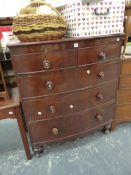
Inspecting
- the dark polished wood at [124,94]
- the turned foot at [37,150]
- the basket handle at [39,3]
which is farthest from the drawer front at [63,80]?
the turned foot at [37,150]

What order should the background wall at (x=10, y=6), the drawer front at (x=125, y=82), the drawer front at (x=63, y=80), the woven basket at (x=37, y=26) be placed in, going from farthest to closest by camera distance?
the background wall at (x=10, y=6)
the drawer front at (x=125, y=82)
the drawer front at (x=63, y=80)
the woven basket at (x=37, y=26)

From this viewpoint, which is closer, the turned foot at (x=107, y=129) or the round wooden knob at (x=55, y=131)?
the round wooden knob at (x=55, y=131)

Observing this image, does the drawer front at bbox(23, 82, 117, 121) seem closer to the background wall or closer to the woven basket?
the woven basket

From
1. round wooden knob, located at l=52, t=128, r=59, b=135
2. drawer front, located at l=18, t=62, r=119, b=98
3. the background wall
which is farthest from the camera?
the background wall

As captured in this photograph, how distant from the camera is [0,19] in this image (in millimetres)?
1302

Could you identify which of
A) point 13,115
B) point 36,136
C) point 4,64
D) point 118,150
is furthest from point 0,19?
point 118,150

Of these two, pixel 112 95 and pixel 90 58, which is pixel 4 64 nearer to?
pixel 90 58

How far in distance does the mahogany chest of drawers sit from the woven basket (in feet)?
0.16

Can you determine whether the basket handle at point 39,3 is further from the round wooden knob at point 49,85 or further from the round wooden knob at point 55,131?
the round wooden knob at point 55,131

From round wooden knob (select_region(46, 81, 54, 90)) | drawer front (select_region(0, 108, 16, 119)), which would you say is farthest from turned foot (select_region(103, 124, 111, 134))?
drawer front (select_region(0, 108, 16, 119))

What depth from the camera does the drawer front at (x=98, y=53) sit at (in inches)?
42.9

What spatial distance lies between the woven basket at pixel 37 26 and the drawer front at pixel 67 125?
24.7 inches

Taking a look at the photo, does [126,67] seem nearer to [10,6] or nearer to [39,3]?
[39,3]

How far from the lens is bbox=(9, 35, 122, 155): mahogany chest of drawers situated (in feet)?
3.34
